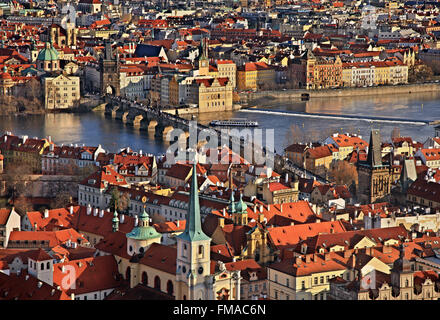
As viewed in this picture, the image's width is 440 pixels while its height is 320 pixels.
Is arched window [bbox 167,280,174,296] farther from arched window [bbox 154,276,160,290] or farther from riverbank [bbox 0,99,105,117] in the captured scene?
riverbank [bbox 0,99,105,117]

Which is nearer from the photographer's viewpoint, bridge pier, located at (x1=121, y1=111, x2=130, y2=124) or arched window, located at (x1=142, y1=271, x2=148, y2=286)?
arched window, located at (x1=142, y1=271, x2=148, y2=286)

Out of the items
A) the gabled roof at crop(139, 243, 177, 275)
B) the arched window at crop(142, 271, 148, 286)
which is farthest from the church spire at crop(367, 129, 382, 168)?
the arched window at crop(142, 271, 148, 286)

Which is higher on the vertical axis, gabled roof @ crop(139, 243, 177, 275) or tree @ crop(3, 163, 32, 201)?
gabled roof @ crop(139, 243, 177, 275)

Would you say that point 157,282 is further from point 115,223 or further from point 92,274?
point 115,223

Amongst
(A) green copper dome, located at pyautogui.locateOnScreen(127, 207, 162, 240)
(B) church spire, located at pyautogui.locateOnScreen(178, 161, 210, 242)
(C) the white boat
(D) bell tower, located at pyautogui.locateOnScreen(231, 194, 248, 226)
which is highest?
(B) church spire, located at pyautogui.locateOnScreen(178, 161, 210, 242)

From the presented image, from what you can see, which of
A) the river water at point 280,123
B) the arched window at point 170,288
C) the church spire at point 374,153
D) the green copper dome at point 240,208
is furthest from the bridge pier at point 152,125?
the arched window at point 170,288

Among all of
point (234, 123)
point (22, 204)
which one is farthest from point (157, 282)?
point (234, 123)
